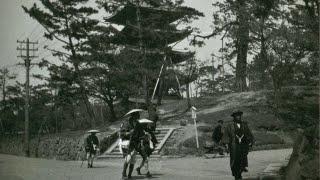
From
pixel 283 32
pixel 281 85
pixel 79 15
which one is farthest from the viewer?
pixel 79 15

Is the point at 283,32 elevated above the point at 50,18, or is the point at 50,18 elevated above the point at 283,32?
the point at 50,18

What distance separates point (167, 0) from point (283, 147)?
1087 centimetres

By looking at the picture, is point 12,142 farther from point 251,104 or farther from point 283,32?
point 283,32

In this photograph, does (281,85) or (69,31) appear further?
(69,31)

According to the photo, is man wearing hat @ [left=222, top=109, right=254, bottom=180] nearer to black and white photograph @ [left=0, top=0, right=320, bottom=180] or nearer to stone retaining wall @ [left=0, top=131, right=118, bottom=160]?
black and white photograph @ [left=0, top=0, right=320, bottom=180]

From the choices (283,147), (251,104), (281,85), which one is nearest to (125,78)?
(251,104)

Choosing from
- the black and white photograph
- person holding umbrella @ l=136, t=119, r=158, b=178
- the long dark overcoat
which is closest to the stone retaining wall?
the black and white photograph

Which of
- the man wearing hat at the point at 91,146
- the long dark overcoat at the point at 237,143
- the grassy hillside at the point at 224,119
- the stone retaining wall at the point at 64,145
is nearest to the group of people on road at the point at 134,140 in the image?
the long dark overcoat at the point at 237,143

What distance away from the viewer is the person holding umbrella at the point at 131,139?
1199 cm

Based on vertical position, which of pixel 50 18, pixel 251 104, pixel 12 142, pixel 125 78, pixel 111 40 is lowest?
pixel 12 142

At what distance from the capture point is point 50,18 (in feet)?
118

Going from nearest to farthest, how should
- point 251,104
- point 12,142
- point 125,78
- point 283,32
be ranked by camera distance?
1. point 283,32
2. point 251,104
3. point 125,78
4. point 12,142

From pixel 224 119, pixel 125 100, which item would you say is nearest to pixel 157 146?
pixel 224 119

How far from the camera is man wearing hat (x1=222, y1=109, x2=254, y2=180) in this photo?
35.9ft
